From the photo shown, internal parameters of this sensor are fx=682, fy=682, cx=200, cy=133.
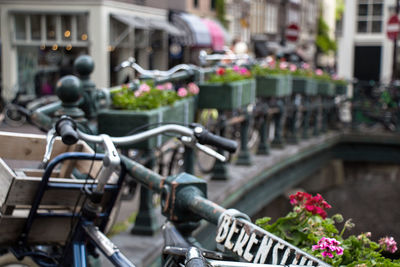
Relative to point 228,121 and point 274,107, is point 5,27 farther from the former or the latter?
point 228,121

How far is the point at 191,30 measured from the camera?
26.7 metres

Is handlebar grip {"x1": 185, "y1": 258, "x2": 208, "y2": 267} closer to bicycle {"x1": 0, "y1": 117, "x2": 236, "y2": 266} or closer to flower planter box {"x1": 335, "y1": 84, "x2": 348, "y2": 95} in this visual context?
bicycle {"x1": 0, "y1": 117, "x2": 236, "y2": 266}

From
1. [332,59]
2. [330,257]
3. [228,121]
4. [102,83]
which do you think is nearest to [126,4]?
[102,83]

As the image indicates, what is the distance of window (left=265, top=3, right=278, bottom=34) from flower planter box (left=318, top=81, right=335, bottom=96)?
30182 mm

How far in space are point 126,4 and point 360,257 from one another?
22.2m

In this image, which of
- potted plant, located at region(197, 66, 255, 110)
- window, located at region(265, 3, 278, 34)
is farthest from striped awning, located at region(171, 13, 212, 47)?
potted plant, located at region(197, 66, 255, 110)

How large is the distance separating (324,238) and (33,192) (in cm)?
133

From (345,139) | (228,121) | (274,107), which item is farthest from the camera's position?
(345,139)

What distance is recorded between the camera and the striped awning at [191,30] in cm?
2661

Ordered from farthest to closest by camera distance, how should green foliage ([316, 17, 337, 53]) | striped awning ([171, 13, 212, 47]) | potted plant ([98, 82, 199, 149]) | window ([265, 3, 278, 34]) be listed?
green foliage ([316, 17, 337, 53]) < window ([265, 3, 278, 34]) < striped awning ([171, 13, 212, 47]) < potted plant ([98, 82, 199, 149])

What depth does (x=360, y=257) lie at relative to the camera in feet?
6.68

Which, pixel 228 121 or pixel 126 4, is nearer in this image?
pixel 228 121

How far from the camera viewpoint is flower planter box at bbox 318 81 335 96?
545 inches

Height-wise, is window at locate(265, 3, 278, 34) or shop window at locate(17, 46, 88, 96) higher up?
window at locate(265, 3, 278, 34)
